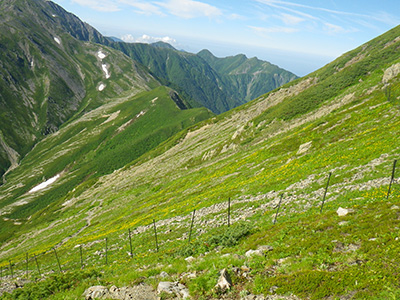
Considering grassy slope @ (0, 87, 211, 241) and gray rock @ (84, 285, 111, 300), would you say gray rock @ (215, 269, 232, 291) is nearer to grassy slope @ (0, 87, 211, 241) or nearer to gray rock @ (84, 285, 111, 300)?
gray rock @ (84, 285, 111, 300)

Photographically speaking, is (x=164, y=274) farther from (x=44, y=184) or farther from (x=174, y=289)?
(x=44, y=184)

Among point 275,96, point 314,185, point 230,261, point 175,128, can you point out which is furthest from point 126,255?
point 175,128

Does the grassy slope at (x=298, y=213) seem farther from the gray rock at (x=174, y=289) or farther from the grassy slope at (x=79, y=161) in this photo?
the grassy slope at (x=79, y=161)

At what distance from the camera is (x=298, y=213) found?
21.0 m

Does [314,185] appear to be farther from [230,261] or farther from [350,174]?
[230,261]

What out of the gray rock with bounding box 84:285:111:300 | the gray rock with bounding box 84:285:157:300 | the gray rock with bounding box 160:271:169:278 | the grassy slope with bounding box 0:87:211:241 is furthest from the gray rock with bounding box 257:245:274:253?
the grassy slope with bounding box 0:87:211:241

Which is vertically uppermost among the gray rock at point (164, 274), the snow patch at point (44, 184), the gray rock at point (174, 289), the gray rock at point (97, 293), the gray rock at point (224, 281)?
the gray rock at point (224, 281)

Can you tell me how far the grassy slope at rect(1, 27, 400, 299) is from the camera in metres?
10.7

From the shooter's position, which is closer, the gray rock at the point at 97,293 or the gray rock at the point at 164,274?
the gray rock at the point at 97,293

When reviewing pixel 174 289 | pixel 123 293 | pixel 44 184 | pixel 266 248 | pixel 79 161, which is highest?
pixel 266 248

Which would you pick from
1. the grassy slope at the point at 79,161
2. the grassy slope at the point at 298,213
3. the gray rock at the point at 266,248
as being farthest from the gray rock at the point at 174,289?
the grassy slope at the point at 79,161

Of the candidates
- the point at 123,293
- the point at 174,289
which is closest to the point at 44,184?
the point at 123,293

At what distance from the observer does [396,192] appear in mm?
17844

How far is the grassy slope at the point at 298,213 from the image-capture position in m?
10.7
